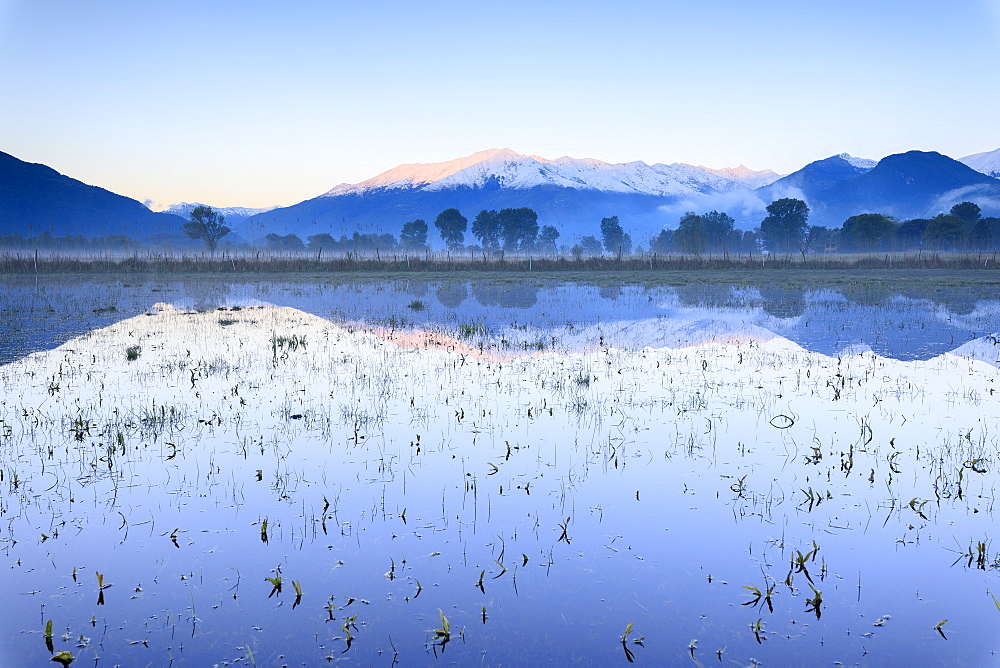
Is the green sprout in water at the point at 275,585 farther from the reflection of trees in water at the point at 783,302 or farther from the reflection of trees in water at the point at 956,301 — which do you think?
the reflection of trees in water at the point at 956,301

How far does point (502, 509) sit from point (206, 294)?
40.0 meters

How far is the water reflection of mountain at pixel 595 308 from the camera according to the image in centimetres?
2131

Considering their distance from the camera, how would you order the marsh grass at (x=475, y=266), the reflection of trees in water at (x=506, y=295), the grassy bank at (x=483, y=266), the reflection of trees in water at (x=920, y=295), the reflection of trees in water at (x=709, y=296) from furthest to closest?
1. the marsh grass at (x=475, y=266)
2. the grassy bank at (x=483, y=266)
3. the reflection of trees in water at (x=506, y=295)
4. the reflection of trees in water at (x=709, y=296)
5. the reflection of trees in water at (x=920, y=295)

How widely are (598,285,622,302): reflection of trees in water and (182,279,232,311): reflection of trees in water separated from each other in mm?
21648

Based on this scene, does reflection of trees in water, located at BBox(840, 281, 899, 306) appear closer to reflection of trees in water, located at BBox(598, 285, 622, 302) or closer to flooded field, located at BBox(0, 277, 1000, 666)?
reflection of trees in water, located at BBox(598, 285, 622, 302)

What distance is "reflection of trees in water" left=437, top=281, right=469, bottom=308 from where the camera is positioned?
3475 cm

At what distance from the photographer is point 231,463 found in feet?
29.8

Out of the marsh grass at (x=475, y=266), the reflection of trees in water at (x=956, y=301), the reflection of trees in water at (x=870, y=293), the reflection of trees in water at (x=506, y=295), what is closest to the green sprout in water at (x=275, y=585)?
the reflection of trees in water at (x=506, y=295)

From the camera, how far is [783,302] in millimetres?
33438

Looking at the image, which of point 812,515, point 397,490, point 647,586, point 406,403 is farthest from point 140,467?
point 812,515

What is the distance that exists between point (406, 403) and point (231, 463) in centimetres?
400

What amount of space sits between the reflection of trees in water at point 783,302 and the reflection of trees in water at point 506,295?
11613 millimetres

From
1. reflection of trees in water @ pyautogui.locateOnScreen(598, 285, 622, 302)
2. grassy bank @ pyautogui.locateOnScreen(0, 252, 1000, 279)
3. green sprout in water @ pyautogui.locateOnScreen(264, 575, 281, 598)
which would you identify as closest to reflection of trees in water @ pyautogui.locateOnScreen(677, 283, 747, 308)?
reflection of trees in water @ pyautogui.locateOnScreen(598, 285, 622, 302)

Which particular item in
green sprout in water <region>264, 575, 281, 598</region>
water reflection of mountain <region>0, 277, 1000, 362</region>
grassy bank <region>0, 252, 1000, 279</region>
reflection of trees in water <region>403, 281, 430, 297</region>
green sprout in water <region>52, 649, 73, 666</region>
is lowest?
green sprout in water <region>52, 649, 73, 666</region>
